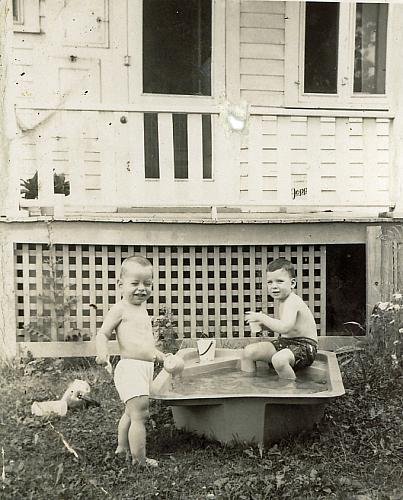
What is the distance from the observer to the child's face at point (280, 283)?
2.88 metres

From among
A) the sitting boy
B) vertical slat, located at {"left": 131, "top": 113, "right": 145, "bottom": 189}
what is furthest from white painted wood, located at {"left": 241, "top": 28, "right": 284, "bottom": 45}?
the sitting boy

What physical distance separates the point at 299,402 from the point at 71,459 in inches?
42.3

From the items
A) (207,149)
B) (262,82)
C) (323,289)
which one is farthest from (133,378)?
(262,82)

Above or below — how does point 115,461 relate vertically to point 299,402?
below

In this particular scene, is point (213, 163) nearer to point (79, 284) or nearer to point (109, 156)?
point (109, 156)

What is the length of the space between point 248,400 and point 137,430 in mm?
518

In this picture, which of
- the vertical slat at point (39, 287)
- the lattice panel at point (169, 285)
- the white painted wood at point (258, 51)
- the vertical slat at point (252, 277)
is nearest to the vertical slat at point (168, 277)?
the lattice panel at point (169, 285)

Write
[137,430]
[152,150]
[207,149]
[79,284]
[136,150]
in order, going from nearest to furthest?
[137,430] < [79,284] < [136,150] < [152,150] < [207,149]

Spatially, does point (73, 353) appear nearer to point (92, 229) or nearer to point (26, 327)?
point (26, 327)

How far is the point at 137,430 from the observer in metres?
2.45

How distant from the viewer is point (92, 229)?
10.6ft

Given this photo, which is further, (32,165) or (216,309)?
(216,309)

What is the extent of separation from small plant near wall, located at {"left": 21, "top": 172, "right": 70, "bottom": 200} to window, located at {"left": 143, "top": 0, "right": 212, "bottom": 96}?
1.44 m

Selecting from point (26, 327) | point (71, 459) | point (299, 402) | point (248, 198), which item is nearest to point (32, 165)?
point (26, 327)
